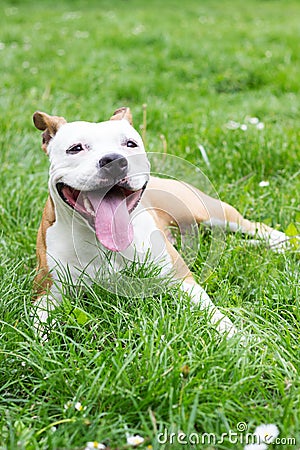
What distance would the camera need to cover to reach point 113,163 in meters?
2.31

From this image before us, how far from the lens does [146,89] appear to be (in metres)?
5.99

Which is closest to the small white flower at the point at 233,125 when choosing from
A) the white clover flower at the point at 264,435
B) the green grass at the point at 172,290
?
the green grass at the point at 172,290

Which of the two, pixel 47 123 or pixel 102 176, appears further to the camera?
pixel 47 123

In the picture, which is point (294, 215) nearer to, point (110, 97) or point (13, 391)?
point (13, 391)

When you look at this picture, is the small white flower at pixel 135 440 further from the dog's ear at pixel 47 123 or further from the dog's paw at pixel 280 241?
the dog's paw at pixel 280 241

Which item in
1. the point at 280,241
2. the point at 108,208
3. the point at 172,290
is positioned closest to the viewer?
the point at 108,208

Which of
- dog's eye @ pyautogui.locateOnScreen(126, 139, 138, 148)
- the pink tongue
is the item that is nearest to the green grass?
the pink tongue

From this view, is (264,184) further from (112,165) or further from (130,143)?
(112,165)

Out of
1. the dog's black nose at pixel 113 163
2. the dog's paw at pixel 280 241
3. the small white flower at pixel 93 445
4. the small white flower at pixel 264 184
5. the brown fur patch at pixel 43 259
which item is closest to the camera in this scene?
the small white flower at pixel 93 445

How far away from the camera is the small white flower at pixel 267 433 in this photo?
1812mm

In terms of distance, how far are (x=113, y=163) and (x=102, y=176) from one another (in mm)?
66

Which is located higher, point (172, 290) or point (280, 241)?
point (172, 290)

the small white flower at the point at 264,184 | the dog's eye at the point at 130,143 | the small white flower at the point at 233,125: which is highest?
the dog's eye at the point at 130,143

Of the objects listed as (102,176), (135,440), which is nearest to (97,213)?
(102,176)
